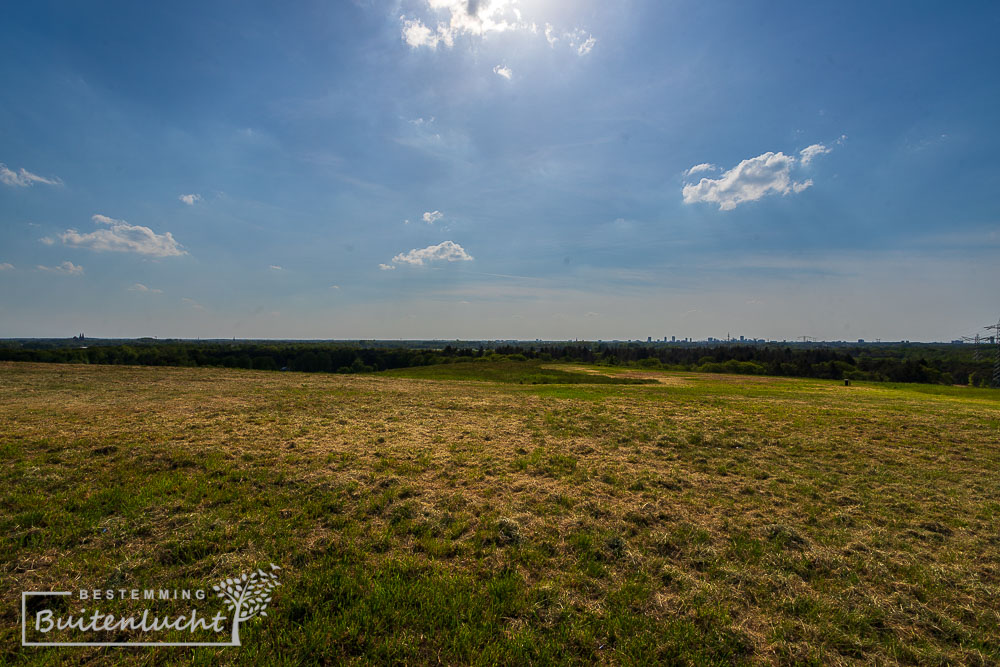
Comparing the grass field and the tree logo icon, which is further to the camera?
the tree logo icon

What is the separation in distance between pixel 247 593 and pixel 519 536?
4305 millimetres

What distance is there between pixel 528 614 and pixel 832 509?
330 inches

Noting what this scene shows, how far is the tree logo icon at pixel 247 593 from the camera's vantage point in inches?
191

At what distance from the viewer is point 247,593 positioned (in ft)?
17.1

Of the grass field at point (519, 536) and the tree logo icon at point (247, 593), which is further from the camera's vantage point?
the tree logo icon at point (247, 593)

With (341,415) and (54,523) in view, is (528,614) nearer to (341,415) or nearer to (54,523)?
(54,523)

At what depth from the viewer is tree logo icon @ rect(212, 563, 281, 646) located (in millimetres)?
4858

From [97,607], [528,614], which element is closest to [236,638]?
[97,607]

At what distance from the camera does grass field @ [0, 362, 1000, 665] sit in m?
4.58

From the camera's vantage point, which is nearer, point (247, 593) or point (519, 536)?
point (247, 593)

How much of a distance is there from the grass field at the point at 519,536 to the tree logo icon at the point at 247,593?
20 cm

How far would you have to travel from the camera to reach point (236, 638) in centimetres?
451

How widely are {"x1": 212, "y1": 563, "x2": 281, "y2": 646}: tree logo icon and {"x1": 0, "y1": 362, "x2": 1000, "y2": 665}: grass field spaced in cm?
20

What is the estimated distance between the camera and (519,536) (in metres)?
6.91
